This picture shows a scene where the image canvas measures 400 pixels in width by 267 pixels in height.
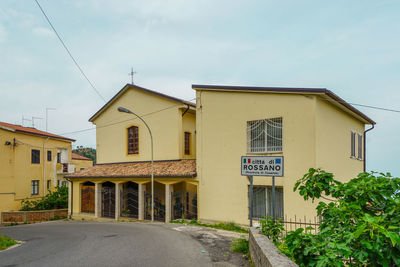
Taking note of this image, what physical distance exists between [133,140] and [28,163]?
13.5 meters

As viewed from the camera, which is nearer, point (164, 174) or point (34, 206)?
point (164, 174)

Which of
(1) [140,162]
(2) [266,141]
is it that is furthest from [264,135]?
(1) [140,162]

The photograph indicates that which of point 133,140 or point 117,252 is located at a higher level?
point 133,140

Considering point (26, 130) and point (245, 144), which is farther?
point (26, 130)

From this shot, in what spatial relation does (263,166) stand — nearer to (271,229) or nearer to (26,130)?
(271,229)

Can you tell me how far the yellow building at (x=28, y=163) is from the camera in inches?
1027

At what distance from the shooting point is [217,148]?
14.7 meters

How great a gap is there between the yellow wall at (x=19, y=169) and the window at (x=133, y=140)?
12644 millimetres

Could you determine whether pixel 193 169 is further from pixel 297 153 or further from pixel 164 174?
pixel 297 153

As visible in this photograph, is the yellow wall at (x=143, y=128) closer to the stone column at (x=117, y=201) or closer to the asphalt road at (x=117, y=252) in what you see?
the stone column at (x=117, y=201)

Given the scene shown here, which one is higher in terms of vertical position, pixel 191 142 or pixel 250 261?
pixel 191 142

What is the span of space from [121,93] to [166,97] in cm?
464

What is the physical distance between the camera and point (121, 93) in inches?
848

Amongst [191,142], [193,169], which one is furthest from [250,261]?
[191,142]
